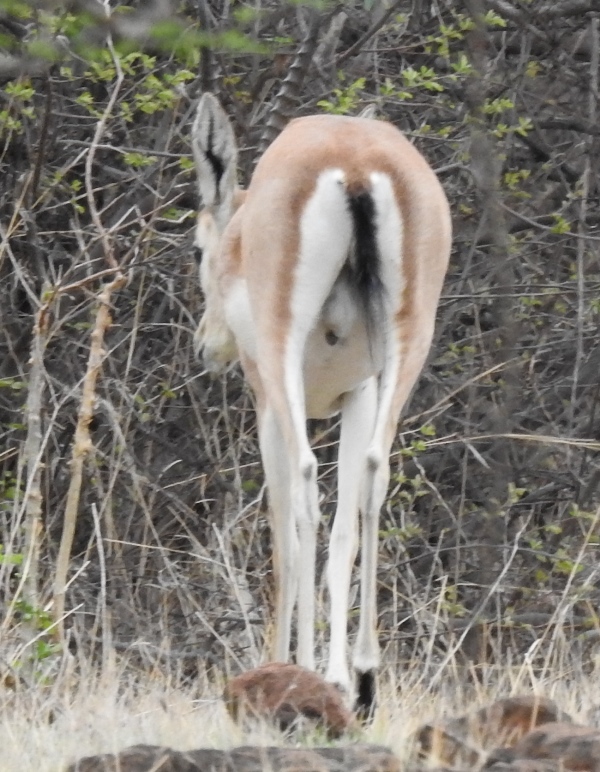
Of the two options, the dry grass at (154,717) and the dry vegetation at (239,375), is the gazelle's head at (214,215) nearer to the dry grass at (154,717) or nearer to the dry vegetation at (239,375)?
the dry vegetation at (239,375)

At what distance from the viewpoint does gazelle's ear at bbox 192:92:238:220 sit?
18.0 feet

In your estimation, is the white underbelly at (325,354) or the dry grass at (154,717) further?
the white underbelly at (325,354)

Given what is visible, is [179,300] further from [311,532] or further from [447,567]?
[311,532]

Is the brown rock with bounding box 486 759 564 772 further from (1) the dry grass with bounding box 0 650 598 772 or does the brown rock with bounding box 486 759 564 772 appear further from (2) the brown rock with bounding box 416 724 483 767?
(1) the dry grass with bounding box 0 650 598 772

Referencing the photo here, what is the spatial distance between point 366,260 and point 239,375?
2.70 meters

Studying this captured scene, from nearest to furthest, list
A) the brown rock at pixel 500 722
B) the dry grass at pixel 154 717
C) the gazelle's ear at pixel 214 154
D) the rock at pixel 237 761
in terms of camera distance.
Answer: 1. the rock at pixel 237 761
2. the brown rock at pixel 500 722
3. the dry grass at pixel 154 717
4. the gazelle's ear at pixel 214 154

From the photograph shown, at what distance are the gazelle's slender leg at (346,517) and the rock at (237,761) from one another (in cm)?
144

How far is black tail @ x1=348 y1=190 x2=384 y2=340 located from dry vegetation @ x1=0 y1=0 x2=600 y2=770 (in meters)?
1.58

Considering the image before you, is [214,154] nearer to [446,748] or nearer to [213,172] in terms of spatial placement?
[213,172]

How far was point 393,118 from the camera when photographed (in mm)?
7336

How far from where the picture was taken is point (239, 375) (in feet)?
23.0

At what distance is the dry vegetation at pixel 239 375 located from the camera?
6.25 m

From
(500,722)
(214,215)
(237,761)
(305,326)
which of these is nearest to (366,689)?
(500,722)

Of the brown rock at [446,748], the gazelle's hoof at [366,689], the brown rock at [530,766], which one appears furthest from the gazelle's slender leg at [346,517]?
the brown rock at [530,766]
